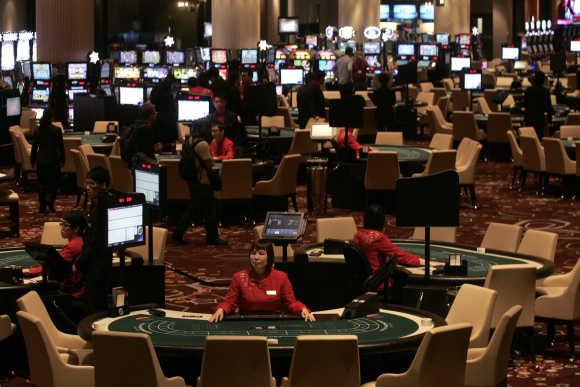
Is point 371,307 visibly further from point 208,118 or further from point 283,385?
point 208,118

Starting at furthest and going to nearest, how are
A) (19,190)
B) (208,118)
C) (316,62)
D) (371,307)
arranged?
(316,62) < (19,190) < (208,118) < (371,307)

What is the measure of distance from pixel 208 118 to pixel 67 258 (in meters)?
6.12

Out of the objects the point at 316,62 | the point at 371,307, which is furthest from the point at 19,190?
the point at 316,62

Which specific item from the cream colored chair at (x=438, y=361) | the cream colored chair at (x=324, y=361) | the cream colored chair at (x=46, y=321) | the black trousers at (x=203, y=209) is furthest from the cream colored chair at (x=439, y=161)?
the cream colored chair at (x=324, y=361)

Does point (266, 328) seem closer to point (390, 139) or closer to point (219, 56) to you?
point (390, 139)

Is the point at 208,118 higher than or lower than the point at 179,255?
higher

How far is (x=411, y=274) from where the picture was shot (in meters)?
9.01

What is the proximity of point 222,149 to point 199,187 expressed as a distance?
1320mm

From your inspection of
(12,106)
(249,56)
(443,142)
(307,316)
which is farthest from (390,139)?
(249,56)

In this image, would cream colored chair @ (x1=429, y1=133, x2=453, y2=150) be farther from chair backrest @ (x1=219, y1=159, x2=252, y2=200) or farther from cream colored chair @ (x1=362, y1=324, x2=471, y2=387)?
cream colored chair @ (x1=362, y1=324, x2=471, y2=387)

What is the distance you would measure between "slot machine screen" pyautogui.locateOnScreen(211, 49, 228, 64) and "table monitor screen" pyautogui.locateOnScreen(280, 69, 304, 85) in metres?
3.23

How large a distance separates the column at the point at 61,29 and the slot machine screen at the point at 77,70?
3.56ft

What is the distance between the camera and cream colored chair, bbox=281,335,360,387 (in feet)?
20.9

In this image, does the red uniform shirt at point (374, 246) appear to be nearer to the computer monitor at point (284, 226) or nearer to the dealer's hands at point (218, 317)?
the computer monitor at point (284, 226)
